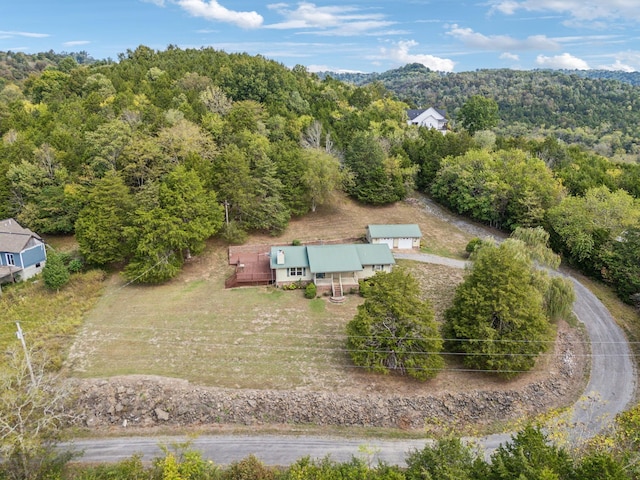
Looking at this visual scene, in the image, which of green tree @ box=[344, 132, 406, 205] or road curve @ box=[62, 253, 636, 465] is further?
green tree @ box=[344, 132, 406, 205]

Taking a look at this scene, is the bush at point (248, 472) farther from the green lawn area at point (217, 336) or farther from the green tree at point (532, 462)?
the green tree at point (532, 462)

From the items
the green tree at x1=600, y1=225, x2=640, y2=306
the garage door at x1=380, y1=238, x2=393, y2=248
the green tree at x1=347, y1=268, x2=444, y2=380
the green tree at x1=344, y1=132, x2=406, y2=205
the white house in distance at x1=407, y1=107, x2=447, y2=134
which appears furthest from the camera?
the white house in distance at x1=407, y1=107, x2=447, y2=134

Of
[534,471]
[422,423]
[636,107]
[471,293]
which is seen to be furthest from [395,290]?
[636,107]

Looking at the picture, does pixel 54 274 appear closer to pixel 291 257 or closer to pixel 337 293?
pixel 291 257

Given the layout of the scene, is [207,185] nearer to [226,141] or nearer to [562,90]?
[226,141]

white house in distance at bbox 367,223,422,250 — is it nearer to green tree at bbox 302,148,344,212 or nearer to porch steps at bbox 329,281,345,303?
green tree at bbox 302,148,344,212

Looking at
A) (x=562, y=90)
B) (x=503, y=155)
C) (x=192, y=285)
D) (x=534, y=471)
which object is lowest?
(x=192, y=285)

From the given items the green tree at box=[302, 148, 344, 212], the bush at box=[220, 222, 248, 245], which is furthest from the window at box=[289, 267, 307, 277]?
the green tree at box=[302, 148, 344, 212]

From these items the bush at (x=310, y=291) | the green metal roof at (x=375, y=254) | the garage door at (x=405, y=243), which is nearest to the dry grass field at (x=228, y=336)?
the bush at (x=310, y=291)
